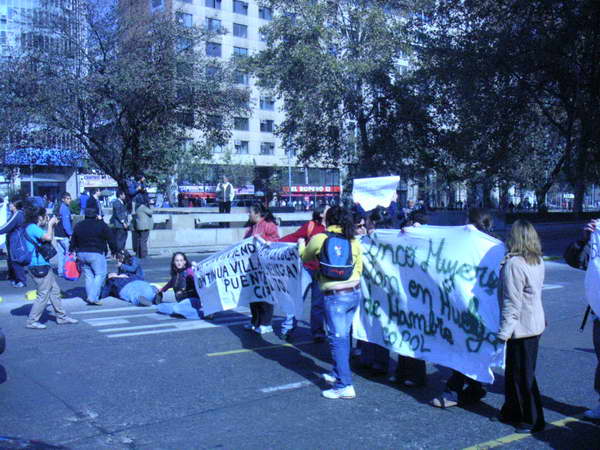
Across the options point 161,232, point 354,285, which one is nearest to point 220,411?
point 354,285

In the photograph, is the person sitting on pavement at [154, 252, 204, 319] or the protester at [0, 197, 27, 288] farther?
the protester at [0, 197, 27, 288]

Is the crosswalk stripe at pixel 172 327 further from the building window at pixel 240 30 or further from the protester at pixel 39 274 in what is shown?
the building window at pixel 240 30

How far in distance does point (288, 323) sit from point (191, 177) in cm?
5707

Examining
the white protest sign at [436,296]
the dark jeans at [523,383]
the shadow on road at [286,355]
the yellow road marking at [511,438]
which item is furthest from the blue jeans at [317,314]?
the yellow road marking at [511,438]

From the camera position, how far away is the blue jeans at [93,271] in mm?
10195

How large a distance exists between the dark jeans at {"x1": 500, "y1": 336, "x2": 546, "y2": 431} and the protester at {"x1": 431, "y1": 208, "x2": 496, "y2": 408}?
56 centimetres

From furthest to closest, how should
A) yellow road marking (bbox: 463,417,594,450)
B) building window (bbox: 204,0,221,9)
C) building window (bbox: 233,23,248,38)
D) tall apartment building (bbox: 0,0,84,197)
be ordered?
building window (bbox: 233,23,248,38)
building window (bbox: 204,0,221,9)
tall apartment building (bbox: 0,0,84,197)
yellow road marking (bbox: 463,417,594,450)

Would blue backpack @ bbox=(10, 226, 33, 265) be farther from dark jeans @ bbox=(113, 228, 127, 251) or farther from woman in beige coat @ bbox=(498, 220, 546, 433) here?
woman in beige coat @ bbox=(498, 220, 546, 433)

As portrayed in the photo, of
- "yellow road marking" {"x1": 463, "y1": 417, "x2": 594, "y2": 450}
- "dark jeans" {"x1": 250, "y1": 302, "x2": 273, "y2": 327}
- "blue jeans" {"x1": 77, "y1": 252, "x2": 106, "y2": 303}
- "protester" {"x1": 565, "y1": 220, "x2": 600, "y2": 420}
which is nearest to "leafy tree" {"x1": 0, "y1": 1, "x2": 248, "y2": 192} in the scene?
"blue jeans" {"x1": 77, "y1": 252, "x2": 106, "y2": 303}

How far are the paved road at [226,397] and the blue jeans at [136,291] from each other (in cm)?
194

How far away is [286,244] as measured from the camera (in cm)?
758

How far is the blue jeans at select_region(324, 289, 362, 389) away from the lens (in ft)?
18.8

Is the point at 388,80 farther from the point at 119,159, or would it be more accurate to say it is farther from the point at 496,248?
the point at 496,248

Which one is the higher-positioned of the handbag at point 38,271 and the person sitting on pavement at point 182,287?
the handbag at point 38,271
